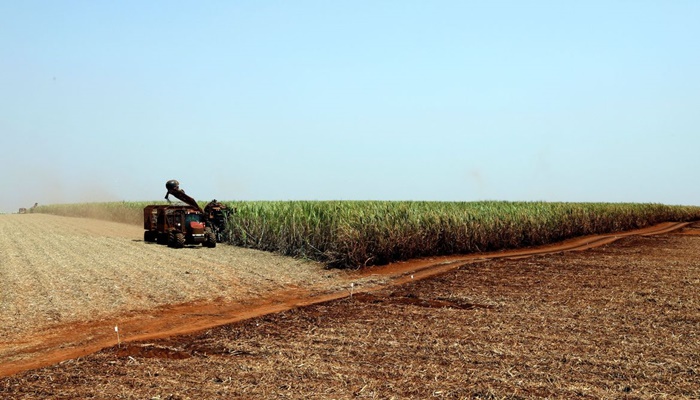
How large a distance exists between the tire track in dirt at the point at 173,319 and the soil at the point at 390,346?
0.17ft

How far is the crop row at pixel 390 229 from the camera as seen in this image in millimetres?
23172

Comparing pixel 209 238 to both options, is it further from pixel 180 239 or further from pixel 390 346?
pixel 390 346

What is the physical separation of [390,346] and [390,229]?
44.3ft

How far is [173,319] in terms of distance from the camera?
13.5m

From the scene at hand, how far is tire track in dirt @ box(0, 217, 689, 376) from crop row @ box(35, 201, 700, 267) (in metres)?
1.86

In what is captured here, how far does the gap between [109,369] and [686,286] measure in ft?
50.6

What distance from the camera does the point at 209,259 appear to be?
24.7m

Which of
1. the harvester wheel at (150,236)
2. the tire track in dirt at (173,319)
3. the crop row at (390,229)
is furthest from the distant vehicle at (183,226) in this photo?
the tire track in dirt at (173,319)

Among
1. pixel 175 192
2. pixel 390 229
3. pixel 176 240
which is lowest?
pixel 176 240

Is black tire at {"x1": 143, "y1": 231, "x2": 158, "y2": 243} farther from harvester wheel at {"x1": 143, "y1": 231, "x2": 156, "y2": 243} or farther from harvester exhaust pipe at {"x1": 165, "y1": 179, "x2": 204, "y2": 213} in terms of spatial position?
harvester exhaust pipe at {"x1": 165, "y1": 179, "x2": 204, "y2": 213}

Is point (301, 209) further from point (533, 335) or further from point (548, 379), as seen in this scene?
point (548, 379)

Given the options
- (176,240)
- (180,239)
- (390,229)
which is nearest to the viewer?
(390,229)

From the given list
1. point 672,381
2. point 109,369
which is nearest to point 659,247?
point 672,381

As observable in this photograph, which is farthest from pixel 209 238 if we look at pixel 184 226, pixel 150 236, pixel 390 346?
pixel 390 346
